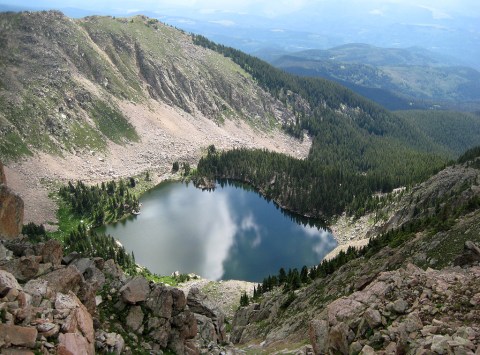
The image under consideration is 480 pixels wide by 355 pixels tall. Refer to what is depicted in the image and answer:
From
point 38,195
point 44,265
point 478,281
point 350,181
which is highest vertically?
point 478,281

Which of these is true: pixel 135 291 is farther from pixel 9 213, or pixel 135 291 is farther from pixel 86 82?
pixel 86 82

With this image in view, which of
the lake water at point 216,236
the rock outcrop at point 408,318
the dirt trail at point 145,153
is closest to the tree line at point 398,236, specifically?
the rock outcrop at point 408,318

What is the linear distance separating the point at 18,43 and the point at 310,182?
4217 inches

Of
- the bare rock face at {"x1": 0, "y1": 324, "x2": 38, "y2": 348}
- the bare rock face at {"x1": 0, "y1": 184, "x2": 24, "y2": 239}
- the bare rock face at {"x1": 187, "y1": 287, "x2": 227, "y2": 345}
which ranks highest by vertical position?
the bare rock face at {"x1": 0, "y1": 324, "x2": 38, "y2": 348}

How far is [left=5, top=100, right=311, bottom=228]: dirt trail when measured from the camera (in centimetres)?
11069

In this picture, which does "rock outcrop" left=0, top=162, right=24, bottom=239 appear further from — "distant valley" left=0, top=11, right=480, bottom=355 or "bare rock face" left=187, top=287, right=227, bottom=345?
"bare rock face" left=187, top=287, right=227, bottom=345

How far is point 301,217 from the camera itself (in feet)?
403

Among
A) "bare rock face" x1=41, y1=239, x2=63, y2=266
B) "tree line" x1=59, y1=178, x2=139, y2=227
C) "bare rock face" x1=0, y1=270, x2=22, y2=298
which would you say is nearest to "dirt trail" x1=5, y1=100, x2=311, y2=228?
"tree line" x1=59, y1=178, x2=139, y2=227

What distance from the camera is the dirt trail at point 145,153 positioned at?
111 m

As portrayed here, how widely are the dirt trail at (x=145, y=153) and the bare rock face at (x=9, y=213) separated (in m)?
68.2

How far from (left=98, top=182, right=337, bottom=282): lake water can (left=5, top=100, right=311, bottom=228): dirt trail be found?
51.0 feet

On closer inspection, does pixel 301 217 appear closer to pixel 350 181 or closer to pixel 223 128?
pixel 350 181

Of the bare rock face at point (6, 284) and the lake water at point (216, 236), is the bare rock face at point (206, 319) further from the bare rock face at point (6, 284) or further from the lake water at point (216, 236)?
the lake water at point (216, 236)

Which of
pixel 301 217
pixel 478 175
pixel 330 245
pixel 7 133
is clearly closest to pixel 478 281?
pixel 478 175
